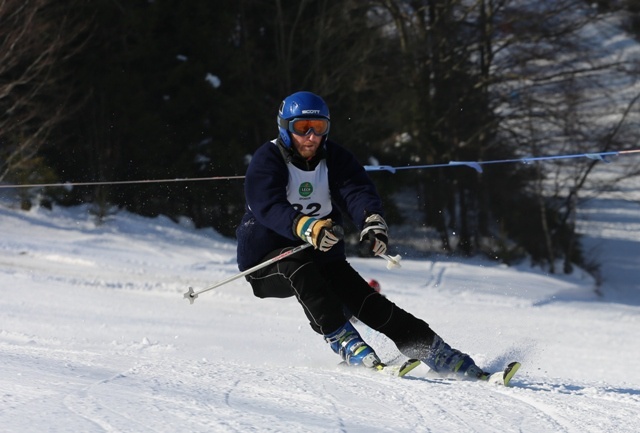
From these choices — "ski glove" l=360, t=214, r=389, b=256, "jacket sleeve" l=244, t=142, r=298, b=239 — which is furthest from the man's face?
"ski glove" l=360, t=214, r=389, b=256

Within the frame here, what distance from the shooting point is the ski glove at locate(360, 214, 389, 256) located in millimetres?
5812

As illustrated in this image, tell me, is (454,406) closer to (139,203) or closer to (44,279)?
(44,279)

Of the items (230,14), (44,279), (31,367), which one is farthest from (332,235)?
(230,14)

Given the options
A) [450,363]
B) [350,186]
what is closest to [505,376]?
[450,363]

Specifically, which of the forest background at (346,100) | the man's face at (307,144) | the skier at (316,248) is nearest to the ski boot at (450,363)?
the skier at (316,248)

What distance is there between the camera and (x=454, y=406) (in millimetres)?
4809

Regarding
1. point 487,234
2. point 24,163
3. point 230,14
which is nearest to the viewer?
point 24,163

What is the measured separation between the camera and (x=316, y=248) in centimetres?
580

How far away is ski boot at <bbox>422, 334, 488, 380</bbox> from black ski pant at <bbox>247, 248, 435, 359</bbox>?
53mm

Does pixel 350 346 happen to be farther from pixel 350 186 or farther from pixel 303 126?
pixel 303 126

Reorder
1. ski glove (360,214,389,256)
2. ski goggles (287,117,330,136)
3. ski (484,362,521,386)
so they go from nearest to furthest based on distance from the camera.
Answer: ski (484,362,521,386) < ski glove (360,214,389,256) < ski goggles (287,117,330,136)

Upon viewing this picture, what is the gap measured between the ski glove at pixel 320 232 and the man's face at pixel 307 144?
2.02ft

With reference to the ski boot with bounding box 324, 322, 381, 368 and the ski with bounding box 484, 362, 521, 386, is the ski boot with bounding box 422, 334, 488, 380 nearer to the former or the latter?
the ski with bounding box 484, 362, 521, 386

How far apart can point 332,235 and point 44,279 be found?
7202 millimetres
